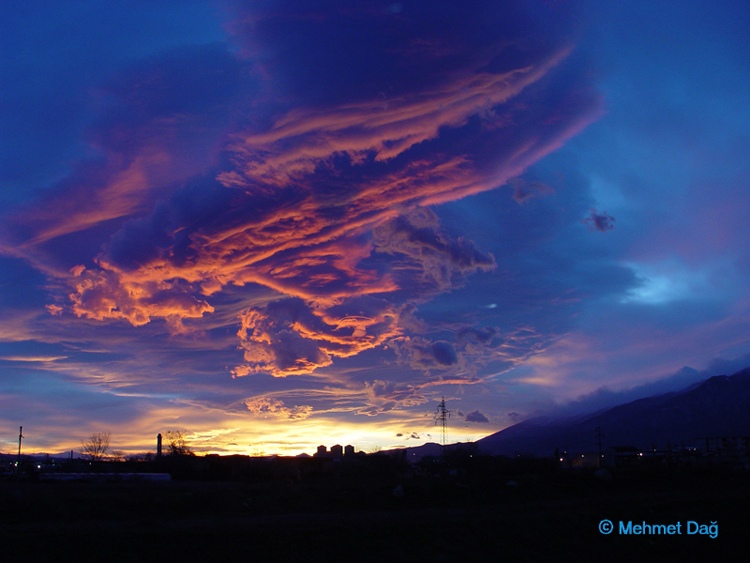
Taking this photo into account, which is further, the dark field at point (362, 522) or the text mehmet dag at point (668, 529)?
the text mehmet dag at point (668, 529)

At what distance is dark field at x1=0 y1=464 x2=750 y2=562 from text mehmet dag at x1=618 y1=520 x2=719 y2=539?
2.04 ft

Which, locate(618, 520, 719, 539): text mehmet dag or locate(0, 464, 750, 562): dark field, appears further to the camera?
locate(618, 520, 719, 539): text mehmet dag

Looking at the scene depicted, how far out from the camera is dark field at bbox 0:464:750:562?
98.1 ft

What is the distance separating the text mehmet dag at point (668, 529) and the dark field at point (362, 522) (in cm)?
62

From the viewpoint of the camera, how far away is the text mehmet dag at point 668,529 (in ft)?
143

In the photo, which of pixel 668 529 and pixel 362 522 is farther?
pixel 668 529

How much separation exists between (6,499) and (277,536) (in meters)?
17.4

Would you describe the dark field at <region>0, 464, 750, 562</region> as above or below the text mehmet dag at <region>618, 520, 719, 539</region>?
above

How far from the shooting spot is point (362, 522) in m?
37.5

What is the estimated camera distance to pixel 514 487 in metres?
55.3

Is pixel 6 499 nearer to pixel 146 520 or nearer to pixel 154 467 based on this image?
pixel 146 520

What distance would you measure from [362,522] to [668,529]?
22.7 meters

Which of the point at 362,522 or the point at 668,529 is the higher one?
the point at 362,522

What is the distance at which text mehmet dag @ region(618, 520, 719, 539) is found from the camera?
4347 centimetres
